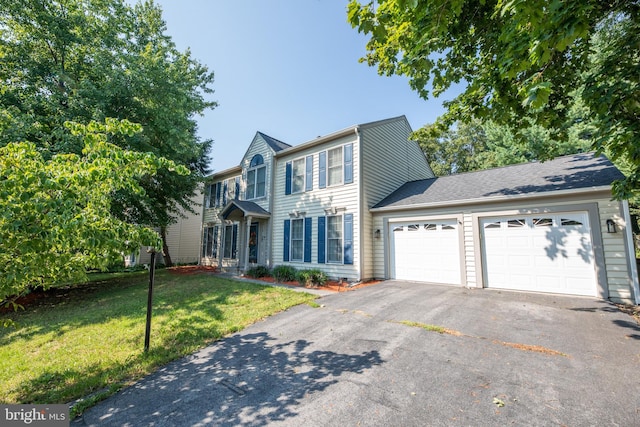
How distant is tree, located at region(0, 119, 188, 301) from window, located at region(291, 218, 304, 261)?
8390 millimetres

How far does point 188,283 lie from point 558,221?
12.3 metres

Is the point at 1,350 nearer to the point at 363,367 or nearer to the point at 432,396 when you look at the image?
the point at 363,367

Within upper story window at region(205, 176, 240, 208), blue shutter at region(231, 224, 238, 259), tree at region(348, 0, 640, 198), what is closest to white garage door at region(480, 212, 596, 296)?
tree at region(348, 0, 640, 198)

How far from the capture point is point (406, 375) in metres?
3.43

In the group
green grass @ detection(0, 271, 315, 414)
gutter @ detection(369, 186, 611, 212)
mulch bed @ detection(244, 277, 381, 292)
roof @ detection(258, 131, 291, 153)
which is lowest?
green grass @ detection(0, 271, 315, 414)

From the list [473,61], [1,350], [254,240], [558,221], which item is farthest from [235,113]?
[558,221]

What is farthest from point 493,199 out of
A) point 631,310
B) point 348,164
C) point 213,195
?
point 213,195

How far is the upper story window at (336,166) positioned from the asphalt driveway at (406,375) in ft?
20.4

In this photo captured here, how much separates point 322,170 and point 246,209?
3979mm

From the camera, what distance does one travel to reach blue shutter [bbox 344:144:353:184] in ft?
34.4

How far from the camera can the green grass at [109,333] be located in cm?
373

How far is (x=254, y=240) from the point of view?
13664 mm

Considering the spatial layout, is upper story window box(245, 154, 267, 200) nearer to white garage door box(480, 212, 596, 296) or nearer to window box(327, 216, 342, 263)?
window box(327, 216, 342, 263)

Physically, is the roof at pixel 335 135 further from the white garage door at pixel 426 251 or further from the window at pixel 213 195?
the window at pixel 213 195
